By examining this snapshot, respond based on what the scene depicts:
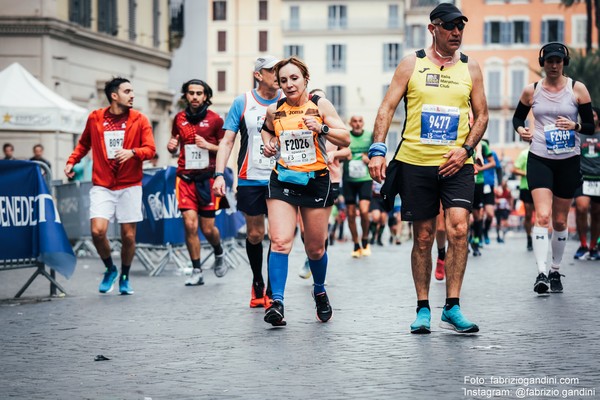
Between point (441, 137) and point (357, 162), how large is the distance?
37.3 ft

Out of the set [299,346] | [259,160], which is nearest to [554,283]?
[259,160]

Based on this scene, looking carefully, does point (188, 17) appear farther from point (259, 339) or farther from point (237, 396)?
point (237, 396)

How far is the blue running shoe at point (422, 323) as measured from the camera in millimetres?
9102

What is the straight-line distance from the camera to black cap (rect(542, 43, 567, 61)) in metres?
11.8

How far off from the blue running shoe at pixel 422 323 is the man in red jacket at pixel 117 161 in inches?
186

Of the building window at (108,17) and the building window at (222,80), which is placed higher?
the building window at (222,80)

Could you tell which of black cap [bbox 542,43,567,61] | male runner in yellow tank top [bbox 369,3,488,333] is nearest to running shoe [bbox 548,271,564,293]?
black cap [bbox 542,43,567,61]

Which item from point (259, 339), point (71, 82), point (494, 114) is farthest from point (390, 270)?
point (494, 114)

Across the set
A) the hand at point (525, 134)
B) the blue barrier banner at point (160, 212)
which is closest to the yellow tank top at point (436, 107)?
the hand at point (525, 134)

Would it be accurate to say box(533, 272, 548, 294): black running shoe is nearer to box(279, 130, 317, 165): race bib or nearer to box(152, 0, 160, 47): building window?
box(279, 130, 317, 165): race bib

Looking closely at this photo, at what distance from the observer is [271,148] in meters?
9.90

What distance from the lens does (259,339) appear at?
9.12 meters

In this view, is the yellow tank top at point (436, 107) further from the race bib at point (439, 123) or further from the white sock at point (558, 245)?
the white sock at point (558, 245)

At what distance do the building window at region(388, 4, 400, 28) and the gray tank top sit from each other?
299ft
